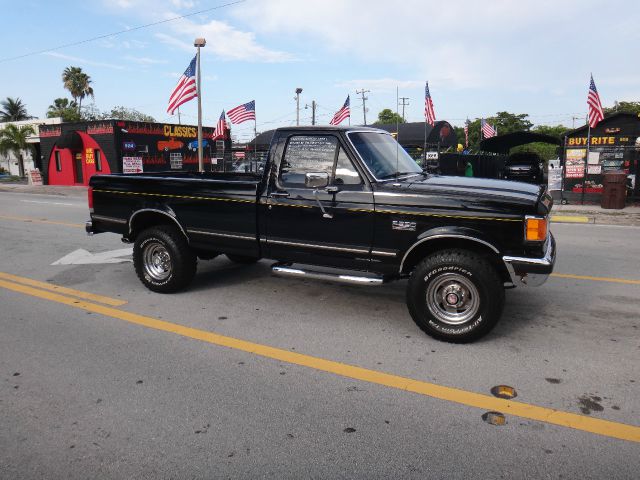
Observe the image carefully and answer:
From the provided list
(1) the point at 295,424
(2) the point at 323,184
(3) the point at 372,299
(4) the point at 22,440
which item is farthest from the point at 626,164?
(4) the point at 22,440

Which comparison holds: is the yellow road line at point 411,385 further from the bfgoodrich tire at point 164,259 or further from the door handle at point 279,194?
the door handle at point 279,194

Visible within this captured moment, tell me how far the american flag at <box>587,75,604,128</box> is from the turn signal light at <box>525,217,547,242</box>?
1502 centimetres

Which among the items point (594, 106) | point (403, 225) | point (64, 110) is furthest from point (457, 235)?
point (64, 110)

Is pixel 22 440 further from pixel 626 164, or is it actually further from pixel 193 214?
pixel 626 164

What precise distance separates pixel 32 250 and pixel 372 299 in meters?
6.63

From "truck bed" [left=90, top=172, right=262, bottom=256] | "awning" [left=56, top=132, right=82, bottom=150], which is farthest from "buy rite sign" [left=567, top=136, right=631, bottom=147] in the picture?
"awning" [left=56, top=132, right=82, bottom=150]

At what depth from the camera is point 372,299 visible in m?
5.70

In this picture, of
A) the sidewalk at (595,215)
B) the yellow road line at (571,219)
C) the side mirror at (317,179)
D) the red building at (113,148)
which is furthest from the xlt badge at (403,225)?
the red building at (113,148)

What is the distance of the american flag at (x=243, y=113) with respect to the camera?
23016mm

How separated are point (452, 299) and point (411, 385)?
1083 millimetres

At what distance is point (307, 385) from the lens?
3652 millimetres

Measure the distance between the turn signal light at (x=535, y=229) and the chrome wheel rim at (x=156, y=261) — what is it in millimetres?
4032

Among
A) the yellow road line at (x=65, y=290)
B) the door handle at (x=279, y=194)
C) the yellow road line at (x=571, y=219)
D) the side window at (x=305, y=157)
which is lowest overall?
the yellow road line at (x=65, y=290)

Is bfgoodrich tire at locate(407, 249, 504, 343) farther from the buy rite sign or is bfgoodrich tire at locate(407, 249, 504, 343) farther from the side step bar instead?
the buy rite sign
